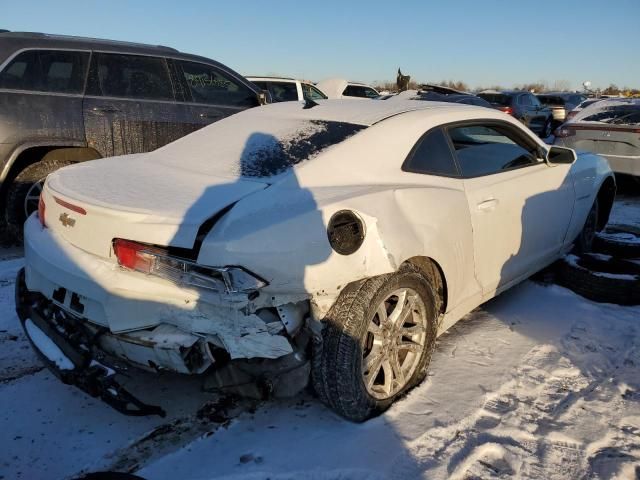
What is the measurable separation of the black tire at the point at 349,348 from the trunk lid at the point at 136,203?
2.28 ft

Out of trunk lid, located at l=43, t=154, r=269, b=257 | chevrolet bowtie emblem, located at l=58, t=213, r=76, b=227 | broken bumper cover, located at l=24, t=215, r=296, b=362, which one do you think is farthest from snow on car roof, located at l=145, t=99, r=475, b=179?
broken bumper cover, located at l=24, t=215, r=296, b=362

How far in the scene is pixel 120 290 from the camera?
2.30m

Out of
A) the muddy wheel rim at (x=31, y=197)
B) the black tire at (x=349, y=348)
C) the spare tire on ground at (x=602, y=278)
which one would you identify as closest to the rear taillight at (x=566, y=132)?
the spare tire on ground at (x=602, y=278)

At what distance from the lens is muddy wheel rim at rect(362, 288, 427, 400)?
8.84 ft

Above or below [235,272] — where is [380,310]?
below

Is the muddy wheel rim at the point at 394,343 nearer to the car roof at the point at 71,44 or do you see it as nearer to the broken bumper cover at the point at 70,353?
the broken bumper cover at the point at 70,353

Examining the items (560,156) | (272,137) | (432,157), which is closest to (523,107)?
(560,156)

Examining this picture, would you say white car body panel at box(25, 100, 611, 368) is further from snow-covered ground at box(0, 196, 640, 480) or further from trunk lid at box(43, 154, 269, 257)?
snow-covered ground at box(0, 196, 640, 480)

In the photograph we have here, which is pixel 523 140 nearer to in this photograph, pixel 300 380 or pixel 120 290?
pixel 300 380

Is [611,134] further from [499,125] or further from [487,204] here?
[487,204]

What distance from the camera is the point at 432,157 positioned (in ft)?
10.6

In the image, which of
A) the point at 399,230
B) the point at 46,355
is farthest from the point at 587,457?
the point at 46,355

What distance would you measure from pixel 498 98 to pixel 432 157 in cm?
1475

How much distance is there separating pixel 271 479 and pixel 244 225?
1047 mm
